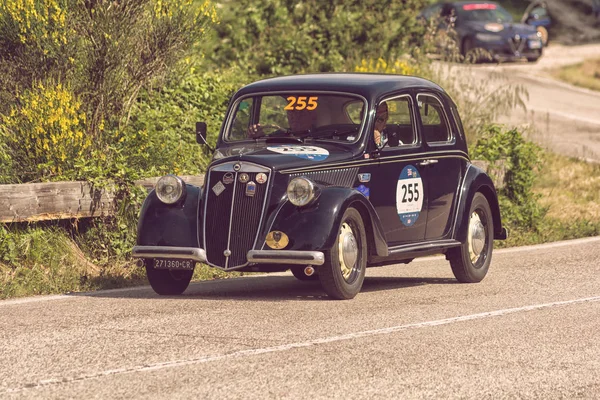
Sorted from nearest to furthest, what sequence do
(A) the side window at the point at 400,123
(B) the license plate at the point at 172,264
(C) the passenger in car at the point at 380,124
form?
(B) the license plate at the point at 172,264 < (C) the passenger in car at the point at 380,124 < (A) the side window at the point at 400,123

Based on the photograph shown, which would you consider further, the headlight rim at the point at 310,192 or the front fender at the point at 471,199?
the front fender at the point at 471,199

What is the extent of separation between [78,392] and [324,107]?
509 centimetres

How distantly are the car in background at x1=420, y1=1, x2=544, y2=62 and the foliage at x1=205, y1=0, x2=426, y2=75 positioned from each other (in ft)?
40.9

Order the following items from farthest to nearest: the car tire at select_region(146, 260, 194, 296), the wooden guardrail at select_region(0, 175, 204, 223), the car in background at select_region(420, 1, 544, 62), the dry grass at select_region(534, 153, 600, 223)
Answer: the car in background at select_region(420, 1, 544, 62)
the dry grass at select_region(534, 153, 600, 223)
the wooden guardrail at select_region(0, 175, 204, 223)
the car tire at select_region(146, 260, 194, 296)

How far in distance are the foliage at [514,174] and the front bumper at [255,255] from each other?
6941 millimetres

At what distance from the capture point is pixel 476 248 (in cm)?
1234

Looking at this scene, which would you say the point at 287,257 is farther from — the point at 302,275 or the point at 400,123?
the point at 400,123

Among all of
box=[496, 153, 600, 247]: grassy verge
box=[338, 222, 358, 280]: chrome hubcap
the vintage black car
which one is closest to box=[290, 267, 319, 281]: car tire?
the vintage black car

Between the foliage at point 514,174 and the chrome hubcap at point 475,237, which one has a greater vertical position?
the chrome hubcap at point 475,237

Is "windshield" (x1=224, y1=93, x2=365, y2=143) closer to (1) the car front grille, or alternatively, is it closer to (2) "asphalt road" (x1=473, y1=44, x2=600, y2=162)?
(1) the car front grille

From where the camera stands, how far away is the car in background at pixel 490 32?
3434cm

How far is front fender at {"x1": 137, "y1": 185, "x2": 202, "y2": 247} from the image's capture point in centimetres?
1027

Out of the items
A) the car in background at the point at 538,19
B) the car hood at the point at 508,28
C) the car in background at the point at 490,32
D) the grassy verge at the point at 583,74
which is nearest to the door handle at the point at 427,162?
the car in background at the point at 490,32

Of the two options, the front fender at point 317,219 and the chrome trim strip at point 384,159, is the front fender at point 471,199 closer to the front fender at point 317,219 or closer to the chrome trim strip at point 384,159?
the chrome trim strip at point 384,159
